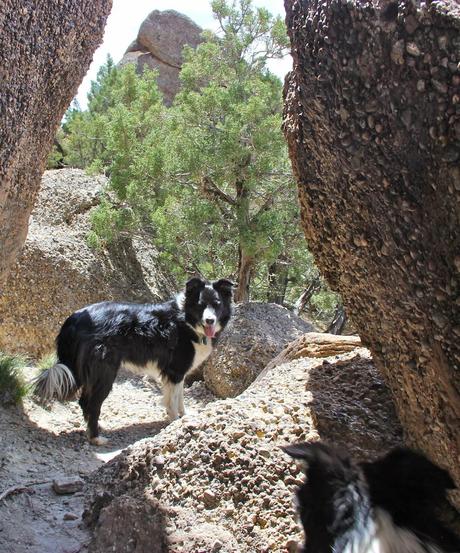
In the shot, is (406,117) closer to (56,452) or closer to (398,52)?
(398,52)

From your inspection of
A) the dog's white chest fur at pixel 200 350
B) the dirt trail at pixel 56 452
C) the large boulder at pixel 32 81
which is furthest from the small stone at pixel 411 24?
the dog's white chest fur at pixel 200 350

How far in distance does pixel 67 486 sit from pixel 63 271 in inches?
180

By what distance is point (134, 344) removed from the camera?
610 cm

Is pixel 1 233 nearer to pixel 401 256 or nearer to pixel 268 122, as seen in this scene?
pixel 401 256

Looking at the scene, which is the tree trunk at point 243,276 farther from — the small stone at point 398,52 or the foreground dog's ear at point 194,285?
the small stone at point 398,52

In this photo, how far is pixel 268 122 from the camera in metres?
6.84

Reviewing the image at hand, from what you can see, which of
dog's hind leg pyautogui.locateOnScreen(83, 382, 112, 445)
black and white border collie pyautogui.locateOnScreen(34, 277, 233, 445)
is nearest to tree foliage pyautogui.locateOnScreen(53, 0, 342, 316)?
black and white border collie pyautogui.locateOnScreen(34, 277, 233, 445)

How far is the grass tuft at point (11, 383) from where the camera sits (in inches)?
228

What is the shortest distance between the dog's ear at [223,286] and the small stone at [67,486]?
2.78 m

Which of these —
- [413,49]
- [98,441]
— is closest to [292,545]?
[413,49]

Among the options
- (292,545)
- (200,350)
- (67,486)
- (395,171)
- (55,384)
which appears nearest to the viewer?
(395,171)

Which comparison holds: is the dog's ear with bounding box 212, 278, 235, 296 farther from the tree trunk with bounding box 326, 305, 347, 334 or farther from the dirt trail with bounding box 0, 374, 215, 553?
the tree trunk with bounding box 326, 305, 347, 334

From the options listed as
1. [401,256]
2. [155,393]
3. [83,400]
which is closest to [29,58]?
[401,256]

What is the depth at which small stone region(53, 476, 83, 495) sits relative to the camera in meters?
4.06
